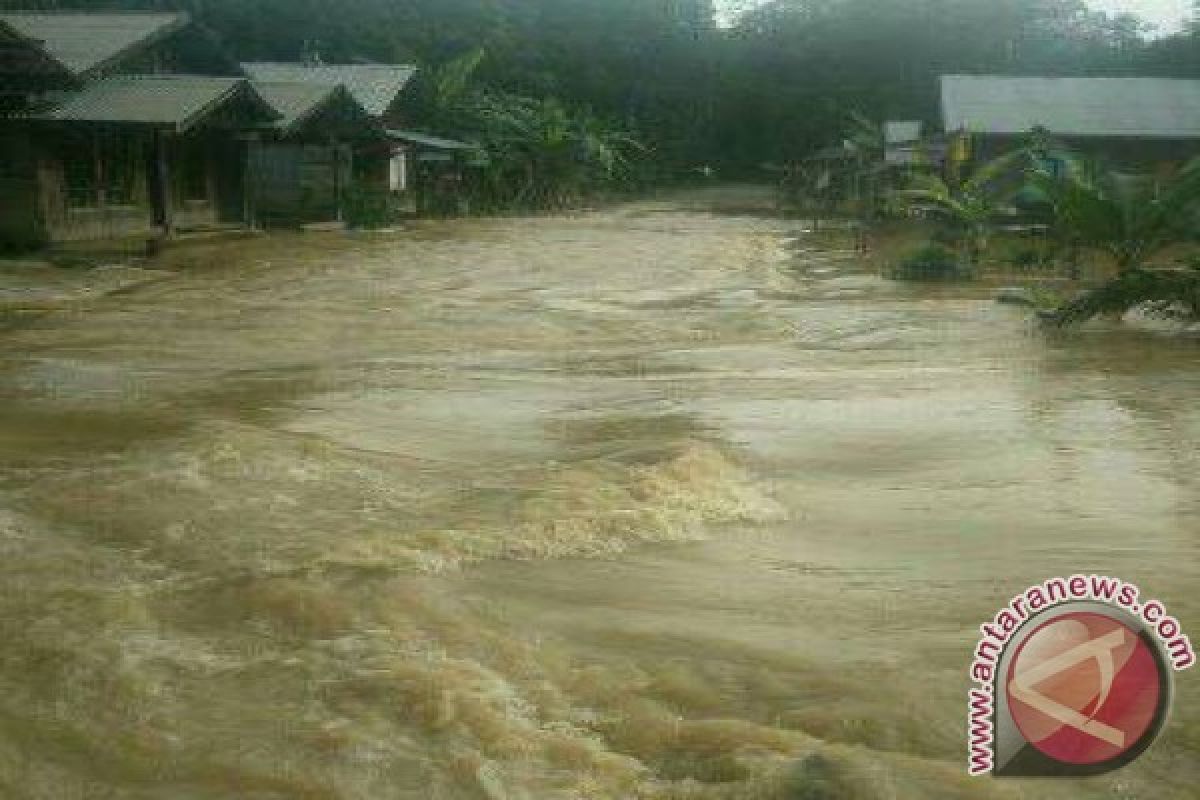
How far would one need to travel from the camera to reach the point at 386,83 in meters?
31.1

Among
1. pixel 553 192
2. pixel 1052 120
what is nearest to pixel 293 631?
pixel 1052 120

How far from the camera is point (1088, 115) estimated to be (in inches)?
1161

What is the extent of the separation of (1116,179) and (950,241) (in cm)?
630

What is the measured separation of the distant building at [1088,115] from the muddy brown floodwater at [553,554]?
62.1 ft

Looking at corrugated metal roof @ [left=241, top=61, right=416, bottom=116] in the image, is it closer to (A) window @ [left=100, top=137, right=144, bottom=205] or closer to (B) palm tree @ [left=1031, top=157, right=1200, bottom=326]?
(A) window @ [left=100, top=137, right=144, bottom=205]

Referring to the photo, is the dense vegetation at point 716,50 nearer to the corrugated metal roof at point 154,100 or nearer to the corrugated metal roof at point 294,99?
the corrugated metal roof at point 294,99

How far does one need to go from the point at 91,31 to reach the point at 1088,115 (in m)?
21.2

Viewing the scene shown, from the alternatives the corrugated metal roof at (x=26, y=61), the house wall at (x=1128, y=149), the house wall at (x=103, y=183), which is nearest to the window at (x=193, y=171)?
the house wall at (x=103, y=183)

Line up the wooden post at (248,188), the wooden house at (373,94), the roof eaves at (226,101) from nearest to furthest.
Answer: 1. the roof eaves at (226,101)
2. the wooden post at (248,188)
3. the wooden house at (373,94)

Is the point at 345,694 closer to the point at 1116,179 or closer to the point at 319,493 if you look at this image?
the point at 319,493

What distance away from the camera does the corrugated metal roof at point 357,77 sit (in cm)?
3025

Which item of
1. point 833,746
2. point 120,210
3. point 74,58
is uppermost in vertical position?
point 74,58

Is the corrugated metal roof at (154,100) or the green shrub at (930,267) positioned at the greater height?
the corrugated metal roof at (154,100)

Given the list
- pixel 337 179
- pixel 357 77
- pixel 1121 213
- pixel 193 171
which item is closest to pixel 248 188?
pixel 193 171
